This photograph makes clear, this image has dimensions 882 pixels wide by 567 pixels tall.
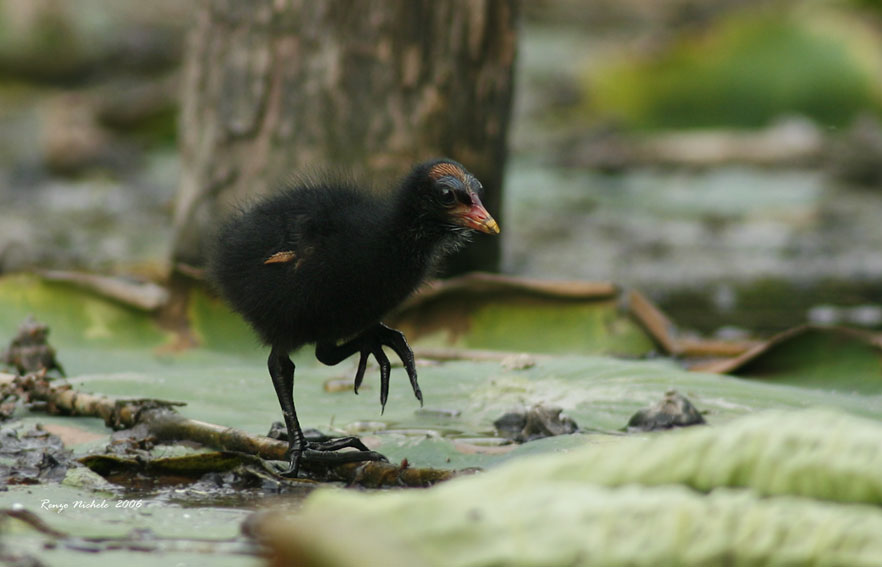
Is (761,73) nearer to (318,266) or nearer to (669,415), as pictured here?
(669,415)

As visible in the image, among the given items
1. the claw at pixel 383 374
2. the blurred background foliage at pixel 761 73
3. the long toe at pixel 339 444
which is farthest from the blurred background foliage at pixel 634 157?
the long toe at pixel 339 444

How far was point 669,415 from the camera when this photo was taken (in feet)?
9.91

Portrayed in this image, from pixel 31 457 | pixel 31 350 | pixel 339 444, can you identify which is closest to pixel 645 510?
pixel 339 444

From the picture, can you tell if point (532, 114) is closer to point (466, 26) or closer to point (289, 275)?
point (466, 26)

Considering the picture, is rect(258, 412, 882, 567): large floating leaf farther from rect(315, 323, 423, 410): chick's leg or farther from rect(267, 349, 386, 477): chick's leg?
rect(315, 323, 423, 410): chick's leg

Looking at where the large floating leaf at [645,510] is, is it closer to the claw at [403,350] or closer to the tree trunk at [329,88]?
the claw at [403,350]

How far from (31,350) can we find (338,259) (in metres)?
1.00

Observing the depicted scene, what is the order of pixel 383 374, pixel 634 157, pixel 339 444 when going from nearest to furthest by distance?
pixel 339 444 < pixel 383 374 < pixel 634 157

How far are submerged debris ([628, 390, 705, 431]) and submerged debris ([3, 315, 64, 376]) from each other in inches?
61.5

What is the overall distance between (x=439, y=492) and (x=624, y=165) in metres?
9.06

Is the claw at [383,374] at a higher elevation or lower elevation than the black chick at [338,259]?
lower

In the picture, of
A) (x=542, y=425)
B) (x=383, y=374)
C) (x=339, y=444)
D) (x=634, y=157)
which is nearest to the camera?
(x=339, y=444)

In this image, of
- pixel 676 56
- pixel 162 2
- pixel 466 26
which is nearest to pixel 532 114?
pixel 676 56

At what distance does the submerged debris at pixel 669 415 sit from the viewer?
3.01 metres
